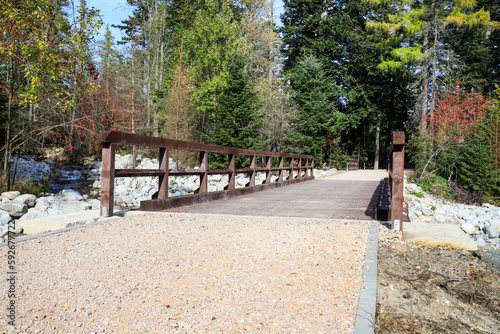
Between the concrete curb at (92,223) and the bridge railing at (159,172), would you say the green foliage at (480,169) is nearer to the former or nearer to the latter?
the bridge railing at (159,172)

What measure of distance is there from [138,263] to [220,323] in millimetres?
1294

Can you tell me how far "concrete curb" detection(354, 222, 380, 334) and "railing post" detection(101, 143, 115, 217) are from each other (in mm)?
3535

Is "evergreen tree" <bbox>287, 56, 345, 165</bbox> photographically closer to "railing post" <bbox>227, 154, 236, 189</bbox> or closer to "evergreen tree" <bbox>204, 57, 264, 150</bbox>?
"evergreen tree" <bbox>204, 57, 264, 150</bbox>

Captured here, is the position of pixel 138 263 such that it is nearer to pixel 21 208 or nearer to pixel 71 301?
pixel 71 301

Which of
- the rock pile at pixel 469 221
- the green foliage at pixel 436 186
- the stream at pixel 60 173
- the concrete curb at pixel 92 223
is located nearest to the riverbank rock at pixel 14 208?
the concrete curb at pixel 92 223

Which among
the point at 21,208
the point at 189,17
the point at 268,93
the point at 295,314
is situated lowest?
the point at 21,208

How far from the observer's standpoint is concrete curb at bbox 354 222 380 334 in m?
2.01

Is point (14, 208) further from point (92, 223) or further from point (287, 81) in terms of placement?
point (287, 81)

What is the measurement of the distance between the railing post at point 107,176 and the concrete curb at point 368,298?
139 inches

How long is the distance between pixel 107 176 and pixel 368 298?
390 cm

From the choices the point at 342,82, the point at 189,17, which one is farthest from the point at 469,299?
the point at 342,82

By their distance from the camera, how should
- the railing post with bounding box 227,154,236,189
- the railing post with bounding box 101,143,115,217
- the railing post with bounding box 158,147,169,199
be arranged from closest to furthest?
the railing post with bounding box 101,143,115,217 < the railing post with bounding box 158,147,169,199 < the railing post with bounding box 227,154,236,189

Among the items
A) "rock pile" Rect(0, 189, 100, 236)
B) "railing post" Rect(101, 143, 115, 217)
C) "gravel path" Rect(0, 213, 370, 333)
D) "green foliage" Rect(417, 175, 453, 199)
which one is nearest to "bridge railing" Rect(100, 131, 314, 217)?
"railing post" Rect(101, 143, 115, 217)

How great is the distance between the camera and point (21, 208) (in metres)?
7.60
